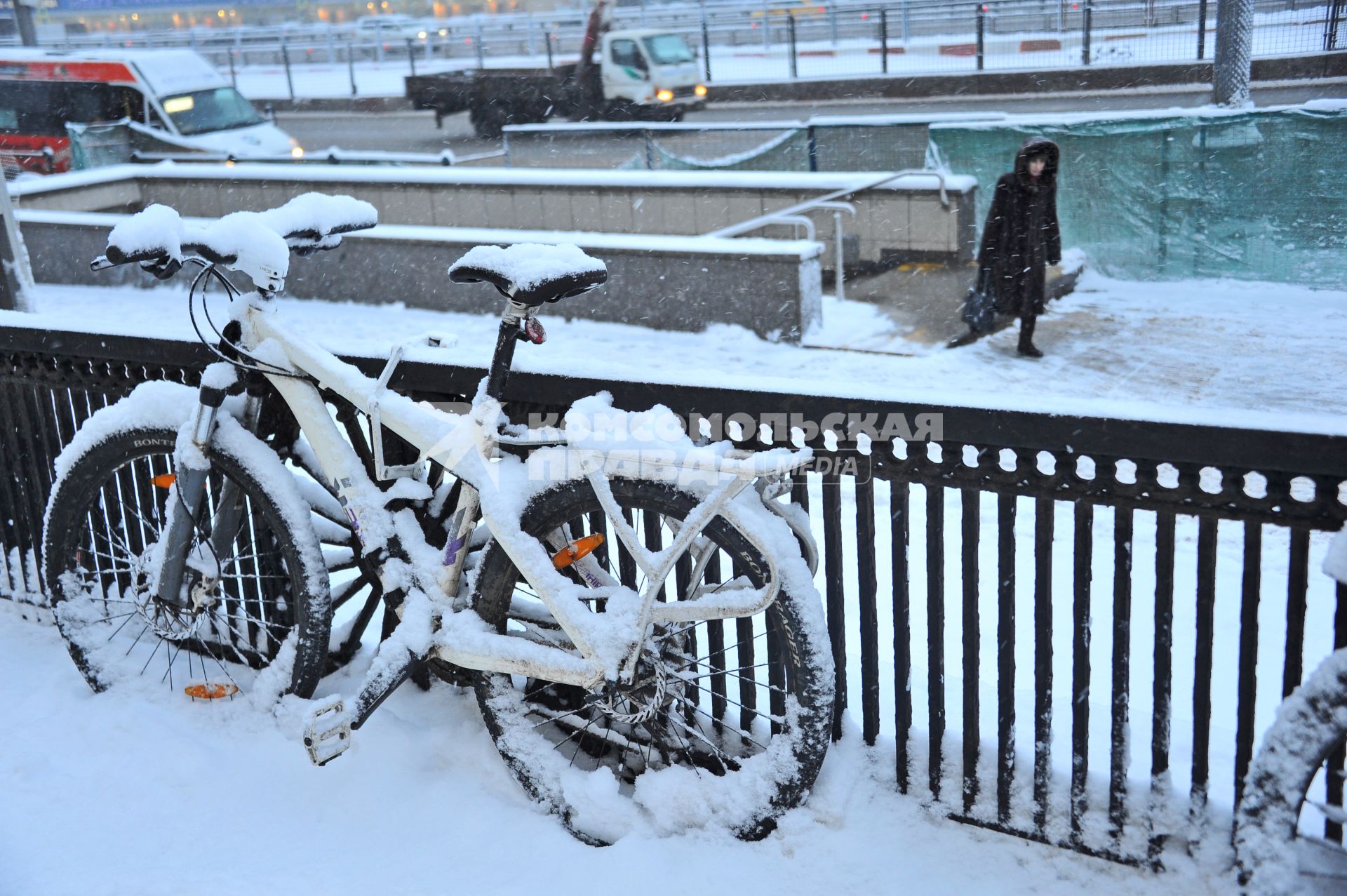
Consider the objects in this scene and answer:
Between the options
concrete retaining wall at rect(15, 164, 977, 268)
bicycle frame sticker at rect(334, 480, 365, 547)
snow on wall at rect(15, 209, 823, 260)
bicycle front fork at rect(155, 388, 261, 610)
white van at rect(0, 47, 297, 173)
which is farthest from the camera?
white van at rect(0, 47, 297, 173)

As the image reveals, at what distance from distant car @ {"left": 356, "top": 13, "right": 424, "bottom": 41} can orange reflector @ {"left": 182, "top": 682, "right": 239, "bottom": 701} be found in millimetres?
33644

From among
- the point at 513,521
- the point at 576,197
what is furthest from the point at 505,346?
the point at 576,197

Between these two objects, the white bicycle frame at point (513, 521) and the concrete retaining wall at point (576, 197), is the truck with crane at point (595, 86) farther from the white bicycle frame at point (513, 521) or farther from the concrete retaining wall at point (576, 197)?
the white bicycle frame at point (513, 521)

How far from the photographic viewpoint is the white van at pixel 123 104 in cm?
2175

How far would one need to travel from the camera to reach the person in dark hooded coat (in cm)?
987

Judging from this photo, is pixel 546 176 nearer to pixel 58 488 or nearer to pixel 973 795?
pixel 58 488

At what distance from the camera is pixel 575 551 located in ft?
10.7

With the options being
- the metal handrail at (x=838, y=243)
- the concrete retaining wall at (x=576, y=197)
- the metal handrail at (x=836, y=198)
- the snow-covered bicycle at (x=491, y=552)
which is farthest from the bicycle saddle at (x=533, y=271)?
the concrete retaining wall at (x=576, y=197)

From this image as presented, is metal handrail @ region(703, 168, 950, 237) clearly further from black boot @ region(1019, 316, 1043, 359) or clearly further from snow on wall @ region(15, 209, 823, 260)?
black boot @ region(1019, 316, 1043, 359)

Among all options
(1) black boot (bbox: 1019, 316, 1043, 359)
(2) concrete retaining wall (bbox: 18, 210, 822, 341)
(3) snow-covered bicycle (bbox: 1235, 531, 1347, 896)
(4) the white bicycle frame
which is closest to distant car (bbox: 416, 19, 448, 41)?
(2) concrete retaining wall (bbox: 18, 210, 822, 341)

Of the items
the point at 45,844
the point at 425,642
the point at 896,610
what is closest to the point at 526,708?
the point at 425,642

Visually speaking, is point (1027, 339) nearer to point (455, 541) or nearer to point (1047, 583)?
point (1047, 583)

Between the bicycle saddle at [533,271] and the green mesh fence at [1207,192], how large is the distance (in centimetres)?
983

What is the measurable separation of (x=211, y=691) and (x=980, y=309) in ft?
24.8
